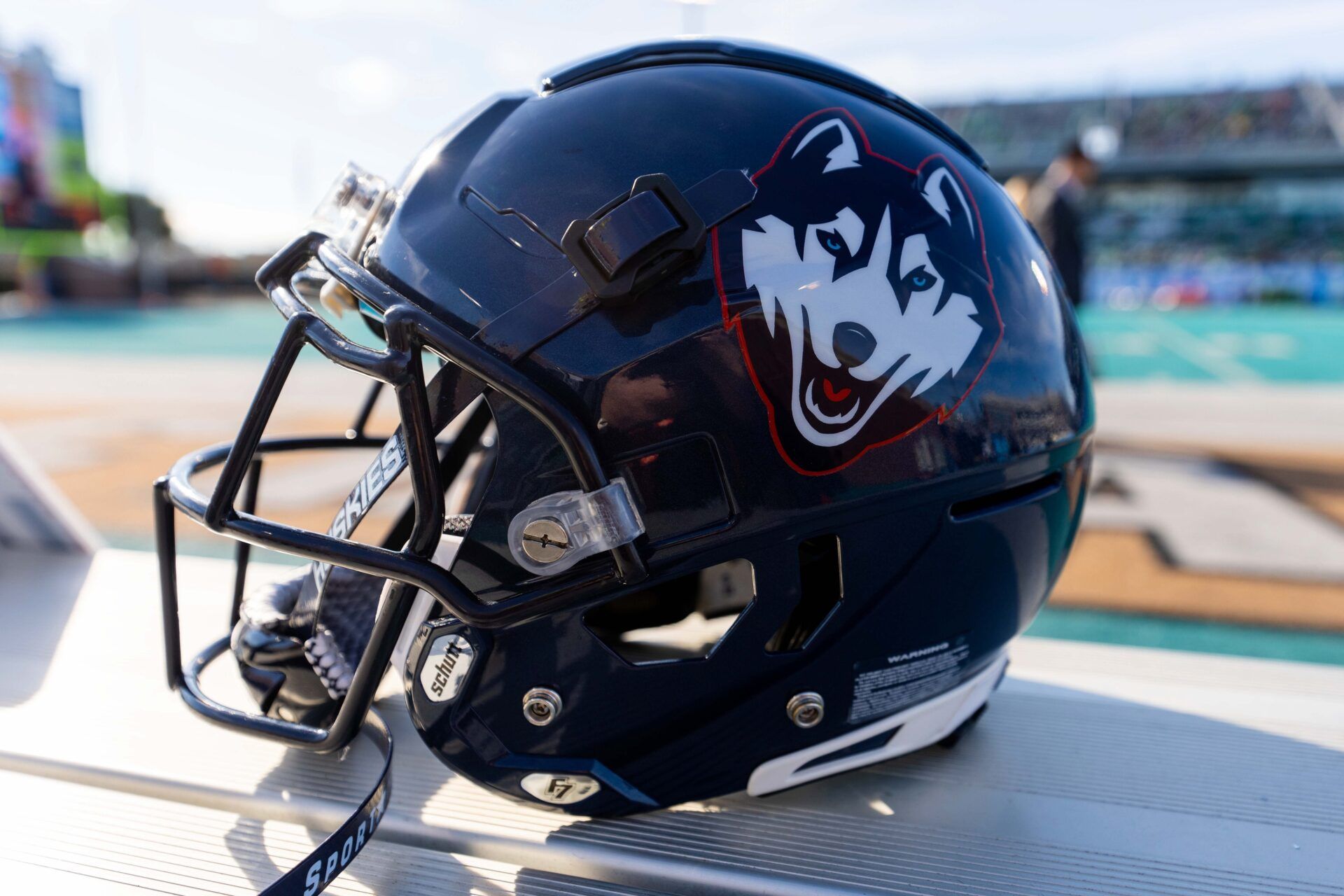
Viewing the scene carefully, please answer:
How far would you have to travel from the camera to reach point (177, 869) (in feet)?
3.11

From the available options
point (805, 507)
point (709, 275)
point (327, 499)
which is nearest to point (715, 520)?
point (805, 507)

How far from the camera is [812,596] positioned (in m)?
1.12

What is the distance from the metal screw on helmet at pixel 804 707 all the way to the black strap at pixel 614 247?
1.58 ft

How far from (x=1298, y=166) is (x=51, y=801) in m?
29.8

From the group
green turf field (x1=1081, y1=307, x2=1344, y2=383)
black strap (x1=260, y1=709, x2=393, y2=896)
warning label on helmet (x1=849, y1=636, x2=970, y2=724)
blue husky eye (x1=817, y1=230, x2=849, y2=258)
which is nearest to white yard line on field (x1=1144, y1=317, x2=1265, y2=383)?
green turf field (x1=1081, y1=307, x2=1344, y2=383)

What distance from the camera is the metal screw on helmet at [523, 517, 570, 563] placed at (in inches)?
36.9

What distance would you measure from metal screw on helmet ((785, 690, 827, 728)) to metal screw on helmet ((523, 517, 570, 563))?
12.5 inches

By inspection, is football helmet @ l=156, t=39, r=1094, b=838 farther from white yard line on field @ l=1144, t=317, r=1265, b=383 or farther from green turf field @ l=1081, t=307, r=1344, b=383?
white yard line on field @ l=1144, t=317, r=1265, b=383

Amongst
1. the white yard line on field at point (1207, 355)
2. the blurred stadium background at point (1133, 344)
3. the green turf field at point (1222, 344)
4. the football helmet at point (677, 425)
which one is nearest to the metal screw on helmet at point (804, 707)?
the football helmet at point (677, 425)

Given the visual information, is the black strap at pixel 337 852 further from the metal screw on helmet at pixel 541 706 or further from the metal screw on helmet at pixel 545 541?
the metal screw on helmet at pixel 545 541

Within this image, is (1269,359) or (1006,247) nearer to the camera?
(1006,247)

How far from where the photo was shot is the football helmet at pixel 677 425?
0.93 m

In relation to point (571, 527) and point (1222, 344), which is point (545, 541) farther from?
point (1222, 344)

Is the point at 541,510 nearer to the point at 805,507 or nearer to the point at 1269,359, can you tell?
the point at 805,507
